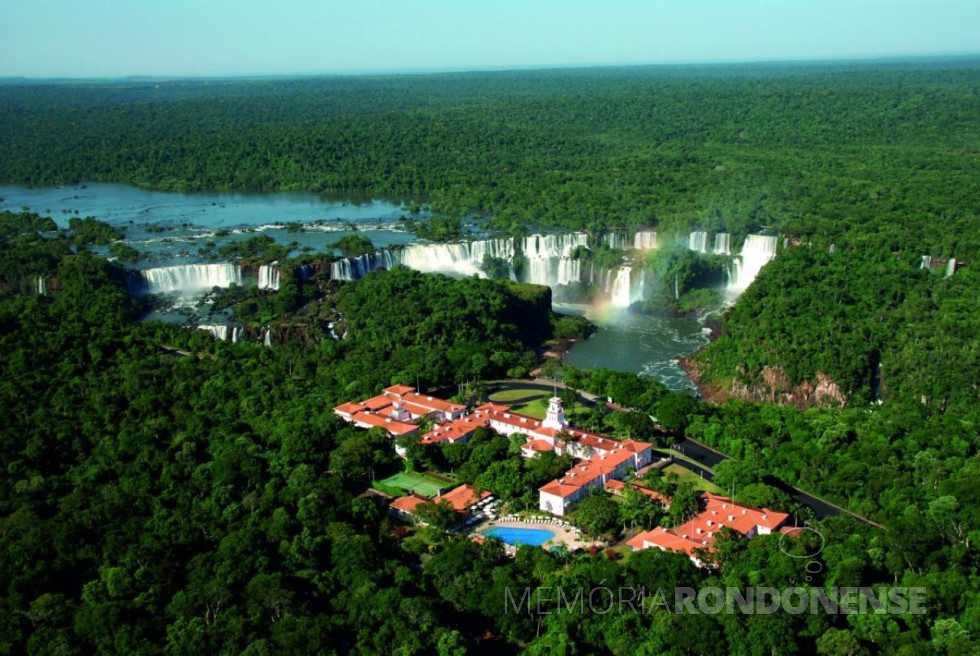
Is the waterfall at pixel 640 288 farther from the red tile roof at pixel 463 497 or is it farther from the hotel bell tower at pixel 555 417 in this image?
the red tile roof at pixel 463 497

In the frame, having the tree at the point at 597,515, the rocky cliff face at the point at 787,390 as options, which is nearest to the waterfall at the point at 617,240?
the rocky cliff face at the point at 787,390

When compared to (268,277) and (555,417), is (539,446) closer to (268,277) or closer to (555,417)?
(555,417)

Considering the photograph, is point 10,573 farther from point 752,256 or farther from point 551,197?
point 551,197

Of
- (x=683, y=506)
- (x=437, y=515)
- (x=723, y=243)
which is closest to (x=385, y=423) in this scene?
(x=437, y=515)

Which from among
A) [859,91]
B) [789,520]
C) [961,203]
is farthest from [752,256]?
[859,91]

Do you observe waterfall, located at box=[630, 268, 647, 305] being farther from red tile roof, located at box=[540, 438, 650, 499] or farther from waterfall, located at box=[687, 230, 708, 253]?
red tile roof, located at box=[540, 438, 650, 499]
